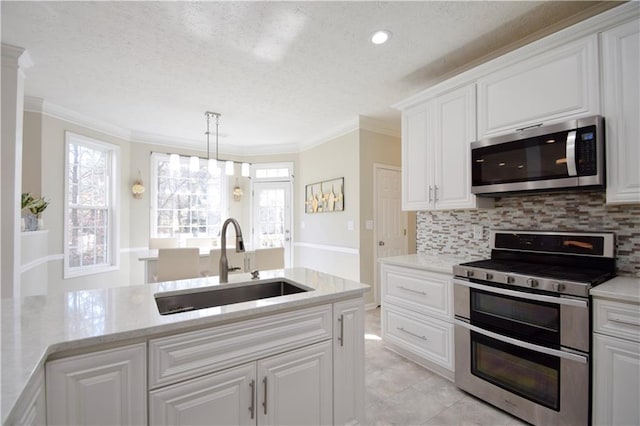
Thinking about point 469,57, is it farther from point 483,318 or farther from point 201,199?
point 201,199

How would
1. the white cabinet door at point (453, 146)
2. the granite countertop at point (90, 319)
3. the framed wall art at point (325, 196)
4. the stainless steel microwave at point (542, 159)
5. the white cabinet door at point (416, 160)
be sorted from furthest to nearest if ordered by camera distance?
the framed wall art at point (325, 196), the white cabinet door at point (416, 160), the white cabinet door at point (453, 146), the stainless steel microwave at point (542, 159), the granite countertop at point (90, 319)

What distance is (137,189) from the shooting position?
4656 mm

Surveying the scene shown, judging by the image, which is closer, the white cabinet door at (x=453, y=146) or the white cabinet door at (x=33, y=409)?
the white cabinet door at (x=33, y=409)

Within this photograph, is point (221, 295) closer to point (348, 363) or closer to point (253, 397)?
point (253, 397)

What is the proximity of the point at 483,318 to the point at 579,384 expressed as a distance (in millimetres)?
548

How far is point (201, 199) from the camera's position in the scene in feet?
17.7

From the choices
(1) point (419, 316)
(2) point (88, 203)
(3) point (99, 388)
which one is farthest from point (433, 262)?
(2) point (88, 203)

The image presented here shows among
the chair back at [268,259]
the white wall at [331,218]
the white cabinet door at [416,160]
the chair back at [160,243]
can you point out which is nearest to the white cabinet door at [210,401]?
the chair back at [268,259]

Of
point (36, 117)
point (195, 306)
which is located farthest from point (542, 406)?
point (36, 117)

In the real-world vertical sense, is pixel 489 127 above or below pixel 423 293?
above

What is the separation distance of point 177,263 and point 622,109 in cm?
385

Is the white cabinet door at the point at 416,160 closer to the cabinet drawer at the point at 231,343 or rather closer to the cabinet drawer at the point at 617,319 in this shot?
the cabinet drawer at the point at 617,319

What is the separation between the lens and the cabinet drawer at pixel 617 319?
4.70 feet

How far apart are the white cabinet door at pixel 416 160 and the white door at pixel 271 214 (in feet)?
9.76
